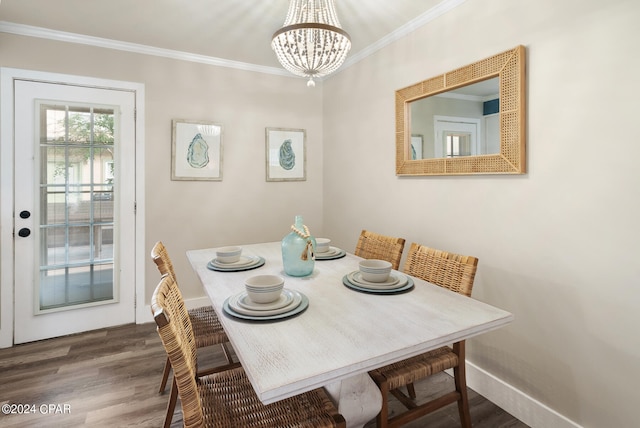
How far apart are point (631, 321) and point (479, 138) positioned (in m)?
1.13

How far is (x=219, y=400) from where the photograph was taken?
1239mm

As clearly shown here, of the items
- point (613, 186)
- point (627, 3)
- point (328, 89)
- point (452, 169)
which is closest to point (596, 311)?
point (613, 186)

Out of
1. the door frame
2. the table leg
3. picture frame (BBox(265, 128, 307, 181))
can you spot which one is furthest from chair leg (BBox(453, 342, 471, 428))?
the door frame

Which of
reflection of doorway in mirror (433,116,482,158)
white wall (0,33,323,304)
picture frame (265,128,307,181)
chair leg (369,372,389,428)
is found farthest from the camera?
picture frame (265,128,307,181)

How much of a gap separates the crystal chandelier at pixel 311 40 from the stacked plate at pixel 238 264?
1106 millimetres

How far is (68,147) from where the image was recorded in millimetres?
2750

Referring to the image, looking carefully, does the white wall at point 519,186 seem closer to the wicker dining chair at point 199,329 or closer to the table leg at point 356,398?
the table leg at point 356,398

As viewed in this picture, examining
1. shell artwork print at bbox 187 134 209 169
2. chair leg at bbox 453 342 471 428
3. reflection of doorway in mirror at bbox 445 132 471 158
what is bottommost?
chair leg at bbox 453 342 471 428

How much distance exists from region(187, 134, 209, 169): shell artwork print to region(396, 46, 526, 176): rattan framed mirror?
191 centimetres

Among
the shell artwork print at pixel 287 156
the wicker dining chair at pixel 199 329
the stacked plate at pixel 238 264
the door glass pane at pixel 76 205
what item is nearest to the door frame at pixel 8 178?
the door glass pane at pixel 76 205

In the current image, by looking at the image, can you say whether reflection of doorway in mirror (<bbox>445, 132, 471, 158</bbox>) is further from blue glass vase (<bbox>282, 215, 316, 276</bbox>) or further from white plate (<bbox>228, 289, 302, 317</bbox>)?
white plate (<bbox>228, 289, 302, 317</bbox>)

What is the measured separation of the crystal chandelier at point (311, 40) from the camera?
1.65m

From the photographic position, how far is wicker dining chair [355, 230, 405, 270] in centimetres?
207

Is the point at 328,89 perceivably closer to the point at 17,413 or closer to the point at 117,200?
the point at 117,200
